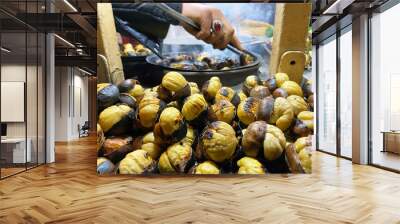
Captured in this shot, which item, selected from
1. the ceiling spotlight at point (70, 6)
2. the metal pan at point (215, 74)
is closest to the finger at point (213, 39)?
the metal pan at point (215, 74)

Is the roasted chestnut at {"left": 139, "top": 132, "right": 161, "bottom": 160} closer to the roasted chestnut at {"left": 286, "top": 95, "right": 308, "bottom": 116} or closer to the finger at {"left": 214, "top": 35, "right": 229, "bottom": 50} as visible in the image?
the finger at {"left": 214, "top": 35, "right": 229, "bottom": 50}

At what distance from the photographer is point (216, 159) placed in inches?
224

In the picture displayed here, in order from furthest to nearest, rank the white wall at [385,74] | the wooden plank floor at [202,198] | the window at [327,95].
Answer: the window at [327,95] → the white wall at [385,74] → the wooden plank floor at [202,198]

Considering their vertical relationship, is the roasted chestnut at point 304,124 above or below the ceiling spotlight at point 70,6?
below

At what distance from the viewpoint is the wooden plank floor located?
→ 12.2ft

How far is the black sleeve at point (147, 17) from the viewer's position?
19.5ft

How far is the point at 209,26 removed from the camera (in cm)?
599

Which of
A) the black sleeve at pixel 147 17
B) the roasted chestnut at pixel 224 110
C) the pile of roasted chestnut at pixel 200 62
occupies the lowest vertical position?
the roasted chestnut at pixel 224 110

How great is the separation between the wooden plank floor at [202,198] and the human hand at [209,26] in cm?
208

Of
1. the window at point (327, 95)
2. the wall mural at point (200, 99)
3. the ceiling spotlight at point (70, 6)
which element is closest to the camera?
the wall mural at point (200, 99)

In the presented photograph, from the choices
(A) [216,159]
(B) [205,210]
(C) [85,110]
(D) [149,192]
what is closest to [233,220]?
(B) [205,210]

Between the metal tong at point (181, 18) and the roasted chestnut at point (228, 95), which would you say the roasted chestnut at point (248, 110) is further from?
the metal tong at point (181, 18)

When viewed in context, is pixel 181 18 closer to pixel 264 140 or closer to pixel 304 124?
pixel 264 140

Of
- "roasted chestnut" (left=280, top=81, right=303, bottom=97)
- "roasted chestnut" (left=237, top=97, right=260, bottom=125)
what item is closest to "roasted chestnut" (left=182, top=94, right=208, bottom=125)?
"roasted chestnut" (left=237, top=97, right=260, bottom=125)
